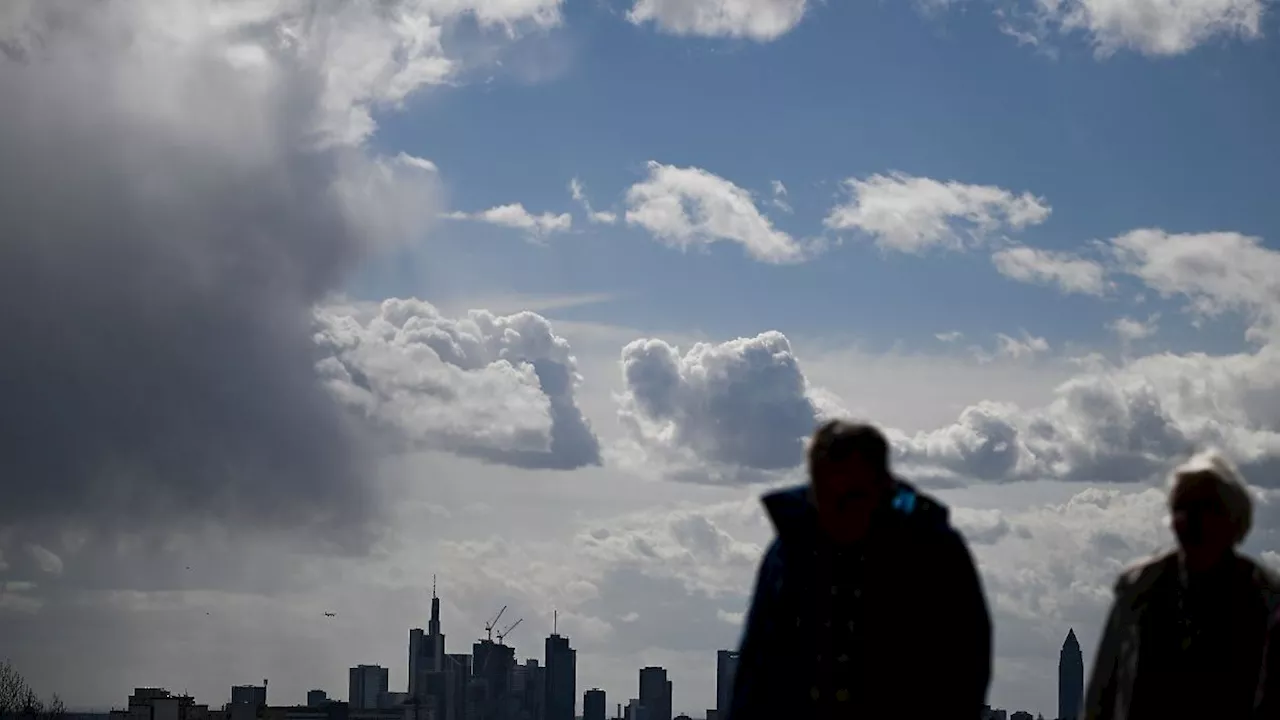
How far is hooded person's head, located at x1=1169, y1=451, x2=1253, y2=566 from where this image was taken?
32.5 feet

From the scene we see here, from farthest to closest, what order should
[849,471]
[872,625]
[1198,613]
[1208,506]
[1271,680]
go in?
[1198,613] < [1208,506] < [872,625] < [849,471] < [1271,680]

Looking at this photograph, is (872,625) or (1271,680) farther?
(872,625)

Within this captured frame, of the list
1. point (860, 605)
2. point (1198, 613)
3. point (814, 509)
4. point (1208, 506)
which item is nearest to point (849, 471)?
point (814, 509)

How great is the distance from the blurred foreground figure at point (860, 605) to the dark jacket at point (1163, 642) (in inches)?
61.2

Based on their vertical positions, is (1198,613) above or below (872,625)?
above

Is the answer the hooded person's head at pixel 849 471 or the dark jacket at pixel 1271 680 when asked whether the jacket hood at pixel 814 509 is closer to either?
the hooded person's head at pixel 849 471

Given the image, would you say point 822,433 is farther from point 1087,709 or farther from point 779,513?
point 1087,709

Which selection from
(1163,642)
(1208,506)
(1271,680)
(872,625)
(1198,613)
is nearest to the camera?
(1271,680)

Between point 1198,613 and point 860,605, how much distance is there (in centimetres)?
193

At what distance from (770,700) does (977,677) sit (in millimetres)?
1063

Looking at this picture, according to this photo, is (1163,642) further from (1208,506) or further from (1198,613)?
(1208,506)

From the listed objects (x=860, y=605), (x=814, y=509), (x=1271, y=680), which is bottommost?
(x=1271, y=680)

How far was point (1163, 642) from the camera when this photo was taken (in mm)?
10391

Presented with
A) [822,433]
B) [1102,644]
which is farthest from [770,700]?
[1102,644]
